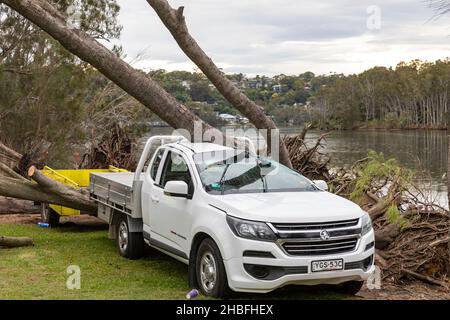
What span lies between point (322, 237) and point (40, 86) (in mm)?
15200

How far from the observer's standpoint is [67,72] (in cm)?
2077

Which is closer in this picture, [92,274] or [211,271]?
[211,271]

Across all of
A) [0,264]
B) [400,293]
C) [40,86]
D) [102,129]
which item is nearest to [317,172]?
[400,293]

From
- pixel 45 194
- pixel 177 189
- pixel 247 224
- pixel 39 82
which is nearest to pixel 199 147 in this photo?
pixel 177 189

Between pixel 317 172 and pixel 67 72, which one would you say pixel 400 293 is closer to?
pixel 317 172

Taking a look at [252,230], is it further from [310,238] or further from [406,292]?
[406,292]

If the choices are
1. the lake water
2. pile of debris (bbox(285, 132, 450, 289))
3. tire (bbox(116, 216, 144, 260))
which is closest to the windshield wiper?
tire (bbox(116, 216, 144, 260))

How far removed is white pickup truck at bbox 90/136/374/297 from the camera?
23.1 feet

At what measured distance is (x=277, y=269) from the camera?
7023 millimetres

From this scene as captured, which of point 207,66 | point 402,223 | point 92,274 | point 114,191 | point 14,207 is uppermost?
point 207,66

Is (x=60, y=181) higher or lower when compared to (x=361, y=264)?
higher

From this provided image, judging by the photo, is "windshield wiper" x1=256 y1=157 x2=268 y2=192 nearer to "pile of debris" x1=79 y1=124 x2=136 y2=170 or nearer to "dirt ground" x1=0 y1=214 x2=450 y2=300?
"dirt ground" x1=0 y1=214 x2=450 y2=300

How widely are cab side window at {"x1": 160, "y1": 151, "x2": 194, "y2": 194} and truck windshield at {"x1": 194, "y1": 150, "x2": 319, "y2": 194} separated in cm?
20

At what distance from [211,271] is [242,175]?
59.3 inches
